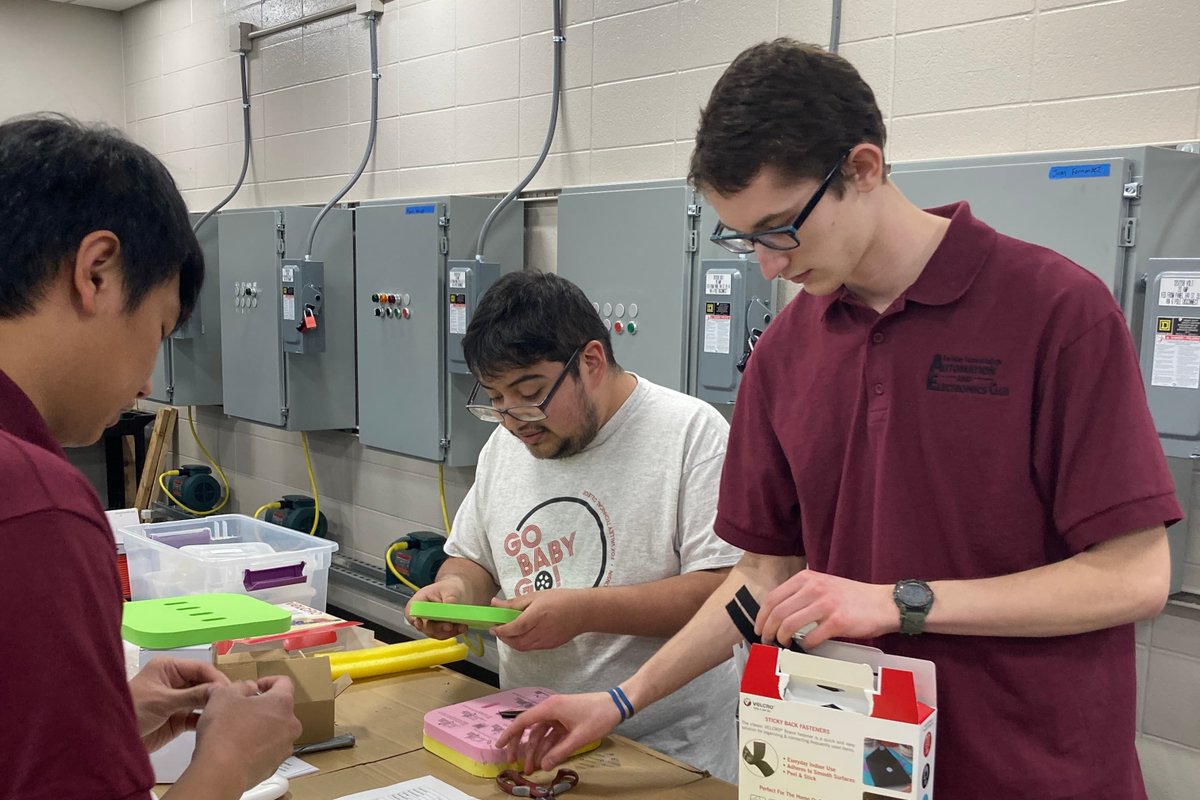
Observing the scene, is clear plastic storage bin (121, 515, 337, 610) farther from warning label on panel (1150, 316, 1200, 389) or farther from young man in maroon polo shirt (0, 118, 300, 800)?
warning label on panel (1150, 316, 1200, 389)

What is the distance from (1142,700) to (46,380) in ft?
7.44

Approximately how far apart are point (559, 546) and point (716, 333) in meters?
0.99

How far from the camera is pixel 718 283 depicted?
2652 mm

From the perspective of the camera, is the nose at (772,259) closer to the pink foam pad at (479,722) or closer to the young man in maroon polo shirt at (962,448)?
the young man in maroon polo shirt at (962,448)

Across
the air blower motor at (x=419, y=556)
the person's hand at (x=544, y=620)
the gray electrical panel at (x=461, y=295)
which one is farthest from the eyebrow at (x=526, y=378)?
the air blower motor at (x=419, y=556)

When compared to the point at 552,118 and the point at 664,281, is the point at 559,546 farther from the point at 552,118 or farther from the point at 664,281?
the point at 552,118

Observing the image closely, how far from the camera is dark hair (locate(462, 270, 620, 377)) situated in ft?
5.95

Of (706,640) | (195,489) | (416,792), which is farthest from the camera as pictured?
(195,489)

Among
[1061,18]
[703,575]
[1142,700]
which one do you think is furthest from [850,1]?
[1142,700]

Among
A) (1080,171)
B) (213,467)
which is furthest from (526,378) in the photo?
(213,467)

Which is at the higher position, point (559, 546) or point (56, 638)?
point (56, 638)

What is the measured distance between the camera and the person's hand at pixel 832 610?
110 centimetres

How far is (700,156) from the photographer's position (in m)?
1.19

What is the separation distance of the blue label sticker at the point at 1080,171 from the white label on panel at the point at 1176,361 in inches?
13.2
